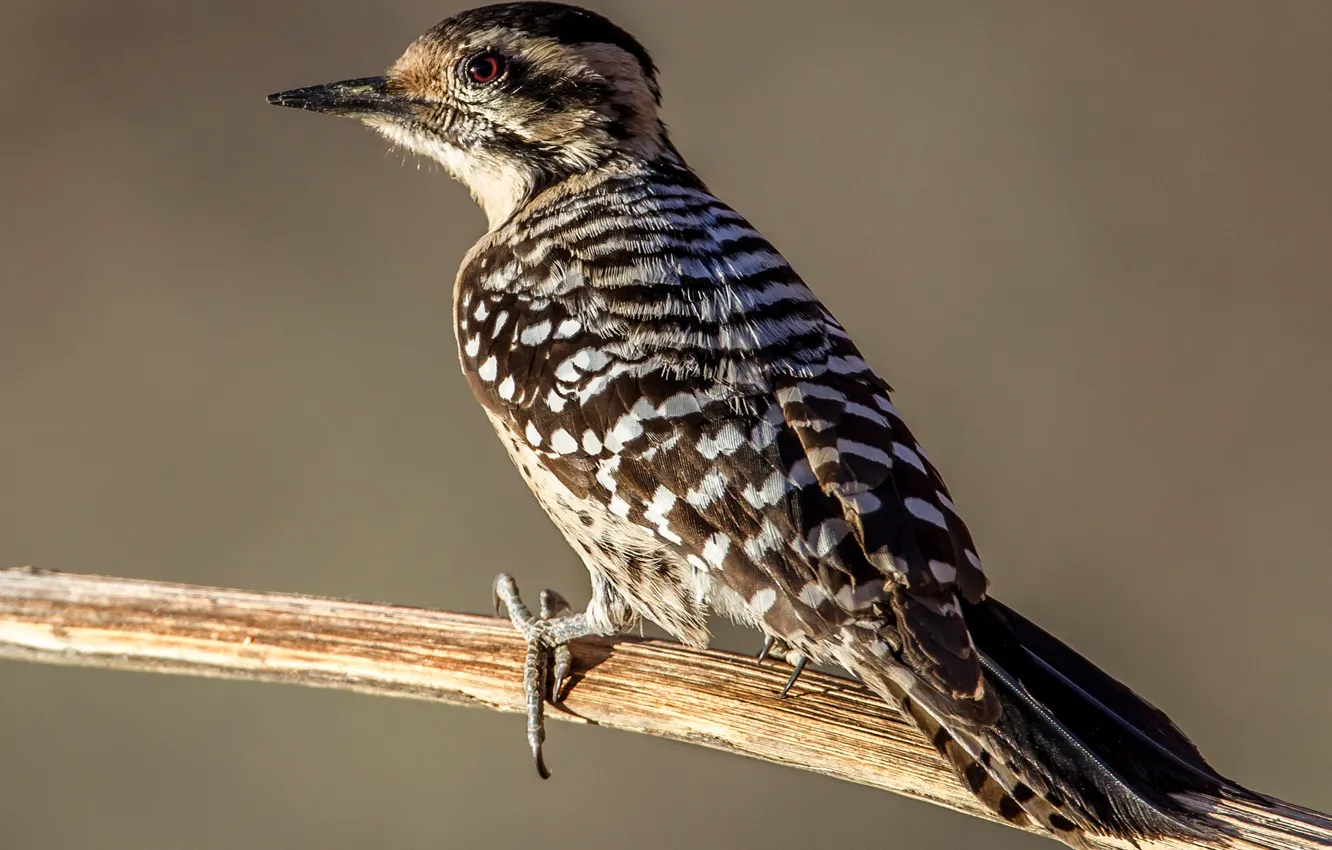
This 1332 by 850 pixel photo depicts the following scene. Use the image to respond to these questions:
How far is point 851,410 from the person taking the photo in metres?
2.72

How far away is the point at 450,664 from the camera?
308 centimetres

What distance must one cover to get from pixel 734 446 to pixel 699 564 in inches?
11.0

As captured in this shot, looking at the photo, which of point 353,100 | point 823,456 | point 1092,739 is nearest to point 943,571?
point 823,456

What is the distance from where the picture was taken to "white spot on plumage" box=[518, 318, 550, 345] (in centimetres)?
303

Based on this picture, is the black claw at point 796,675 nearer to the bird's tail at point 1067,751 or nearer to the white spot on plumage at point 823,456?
the bird's tail at point 1067,751

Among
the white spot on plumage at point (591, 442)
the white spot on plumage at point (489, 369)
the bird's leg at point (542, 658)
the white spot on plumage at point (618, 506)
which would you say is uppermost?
the white spot on plumage at point (489, 369)

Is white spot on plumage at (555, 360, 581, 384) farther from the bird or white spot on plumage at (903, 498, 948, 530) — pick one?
white spot on plumage at (903, 498, 948, 530)

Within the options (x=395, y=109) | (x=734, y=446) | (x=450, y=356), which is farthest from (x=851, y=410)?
(x=450, y=356)

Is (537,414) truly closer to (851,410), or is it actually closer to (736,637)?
(851,410)

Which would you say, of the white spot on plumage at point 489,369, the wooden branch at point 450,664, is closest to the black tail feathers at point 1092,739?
the wooden branch at point 450,664

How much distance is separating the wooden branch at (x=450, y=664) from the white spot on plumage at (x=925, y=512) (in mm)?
535

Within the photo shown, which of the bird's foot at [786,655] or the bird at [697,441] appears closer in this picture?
the bird at [697,441]

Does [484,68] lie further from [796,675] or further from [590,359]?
[796,675]

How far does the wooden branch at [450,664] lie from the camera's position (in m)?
2.81
